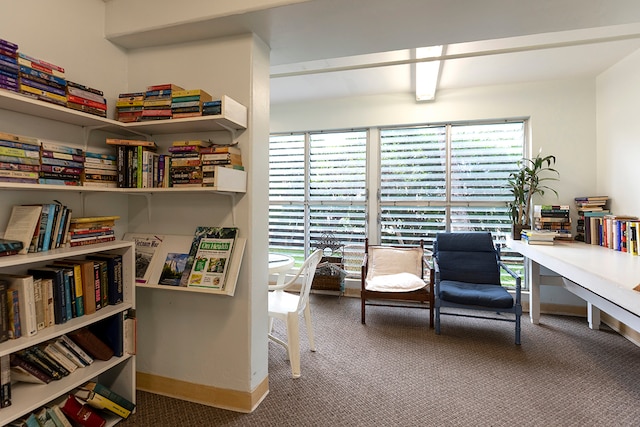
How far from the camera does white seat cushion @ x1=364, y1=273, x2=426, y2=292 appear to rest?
323 cm

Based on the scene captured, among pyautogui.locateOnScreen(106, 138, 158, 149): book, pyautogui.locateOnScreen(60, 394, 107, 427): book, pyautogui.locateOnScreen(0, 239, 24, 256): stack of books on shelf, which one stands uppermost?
pyautogui.locateOnScreen(106, 138, 158, 149): book

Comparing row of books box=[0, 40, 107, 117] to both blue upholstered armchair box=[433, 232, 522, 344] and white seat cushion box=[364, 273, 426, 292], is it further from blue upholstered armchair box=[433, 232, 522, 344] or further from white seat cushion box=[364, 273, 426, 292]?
blue upholstered armchair box=[433, 232, 522, 344]

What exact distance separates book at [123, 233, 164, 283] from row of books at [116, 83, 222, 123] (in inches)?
29.4

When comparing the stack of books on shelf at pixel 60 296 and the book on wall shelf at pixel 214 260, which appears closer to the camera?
the stack of books on shelf at pixel 60 296

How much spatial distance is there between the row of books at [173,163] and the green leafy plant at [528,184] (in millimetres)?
3132

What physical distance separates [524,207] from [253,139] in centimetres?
327

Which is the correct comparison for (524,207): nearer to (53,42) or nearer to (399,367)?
(399,367)

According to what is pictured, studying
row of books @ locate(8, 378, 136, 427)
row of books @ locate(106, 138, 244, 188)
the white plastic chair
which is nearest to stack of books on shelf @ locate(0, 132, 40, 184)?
row of books @ locate(106, 138, 244, 188)

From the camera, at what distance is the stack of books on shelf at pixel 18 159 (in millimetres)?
1379

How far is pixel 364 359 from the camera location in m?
2.56

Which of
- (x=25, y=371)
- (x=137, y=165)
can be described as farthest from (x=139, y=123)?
(x=25, y=371)

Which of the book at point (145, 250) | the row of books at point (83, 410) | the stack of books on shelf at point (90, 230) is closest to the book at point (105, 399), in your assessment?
the row of books at point (83, 410)

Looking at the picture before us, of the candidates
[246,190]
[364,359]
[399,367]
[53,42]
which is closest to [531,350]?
[399,367]

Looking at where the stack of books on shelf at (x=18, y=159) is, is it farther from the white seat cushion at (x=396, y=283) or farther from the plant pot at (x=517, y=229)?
the plant pot at (x=517, y=229)
